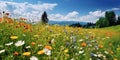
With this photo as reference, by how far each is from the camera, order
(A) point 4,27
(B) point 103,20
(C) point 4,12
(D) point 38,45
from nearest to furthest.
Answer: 1. (D) point 38,45
2. (A) point 4,27
3. (C) point 4,12
4. (B) point 103,20

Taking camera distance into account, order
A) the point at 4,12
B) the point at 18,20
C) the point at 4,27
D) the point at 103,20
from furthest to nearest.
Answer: the point at 103,20 < the point at 18,20 < the point at 4,12 < the point at 4,27

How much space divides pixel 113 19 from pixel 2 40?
8639 centimetres

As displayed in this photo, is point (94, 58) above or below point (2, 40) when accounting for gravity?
below

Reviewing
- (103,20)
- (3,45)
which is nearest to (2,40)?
(3,45)

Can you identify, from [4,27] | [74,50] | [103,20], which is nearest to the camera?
[4,27]

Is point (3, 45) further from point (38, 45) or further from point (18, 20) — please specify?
point (18, 20)

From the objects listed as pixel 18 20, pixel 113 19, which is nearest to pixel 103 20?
pixel 113 19

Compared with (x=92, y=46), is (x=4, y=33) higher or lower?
higher

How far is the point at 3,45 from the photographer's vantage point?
13.7 feet

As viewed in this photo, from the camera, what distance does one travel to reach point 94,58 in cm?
542

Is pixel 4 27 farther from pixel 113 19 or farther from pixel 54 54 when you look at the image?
pixel 113 19

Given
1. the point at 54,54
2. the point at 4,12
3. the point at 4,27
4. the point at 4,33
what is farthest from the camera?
the point at 4,12

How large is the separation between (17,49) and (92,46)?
6.74 ft

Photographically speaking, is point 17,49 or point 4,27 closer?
point 17,49
